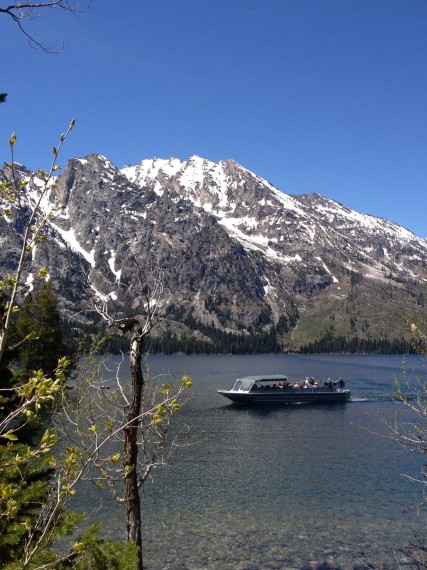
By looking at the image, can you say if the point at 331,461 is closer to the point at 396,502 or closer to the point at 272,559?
the point at 396,502

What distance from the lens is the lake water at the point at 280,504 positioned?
22.6m

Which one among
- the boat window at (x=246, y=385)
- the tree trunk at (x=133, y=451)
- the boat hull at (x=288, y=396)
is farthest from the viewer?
the boat window at (x=246, y=385)

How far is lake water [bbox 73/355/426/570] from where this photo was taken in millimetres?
22625

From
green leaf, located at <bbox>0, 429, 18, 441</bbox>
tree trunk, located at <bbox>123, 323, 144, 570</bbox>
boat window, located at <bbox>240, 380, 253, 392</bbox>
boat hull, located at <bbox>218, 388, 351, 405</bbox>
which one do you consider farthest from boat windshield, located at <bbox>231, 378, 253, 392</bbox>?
green leaf, located at <bbox>0, 429, 18, 441</bbox>

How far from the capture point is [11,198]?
425 centimetres

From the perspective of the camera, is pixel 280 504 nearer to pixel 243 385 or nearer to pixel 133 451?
pixel 133 451

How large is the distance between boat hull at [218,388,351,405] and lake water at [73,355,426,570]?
2204 cm

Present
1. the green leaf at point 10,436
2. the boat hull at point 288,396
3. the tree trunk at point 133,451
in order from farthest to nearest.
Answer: the boat hull at point 288,396 → the tree trunk at point 133,451 → the green leaf at point 10,436

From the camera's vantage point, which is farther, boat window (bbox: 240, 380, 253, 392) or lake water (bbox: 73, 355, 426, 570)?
boat window (bbox: 240, 380, 253, 392)

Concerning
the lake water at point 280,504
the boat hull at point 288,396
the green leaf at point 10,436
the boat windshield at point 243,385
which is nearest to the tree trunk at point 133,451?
the lake water at point 280,504

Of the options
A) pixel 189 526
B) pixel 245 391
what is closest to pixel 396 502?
pixel 189 526

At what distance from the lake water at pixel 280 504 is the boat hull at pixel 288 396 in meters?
22.0

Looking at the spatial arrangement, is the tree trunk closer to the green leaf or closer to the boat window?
the green leaf

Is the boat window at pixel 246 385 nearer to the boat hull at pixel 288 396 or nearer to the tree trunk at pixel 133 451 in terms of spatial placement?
the boat hull at pixel 288 396
